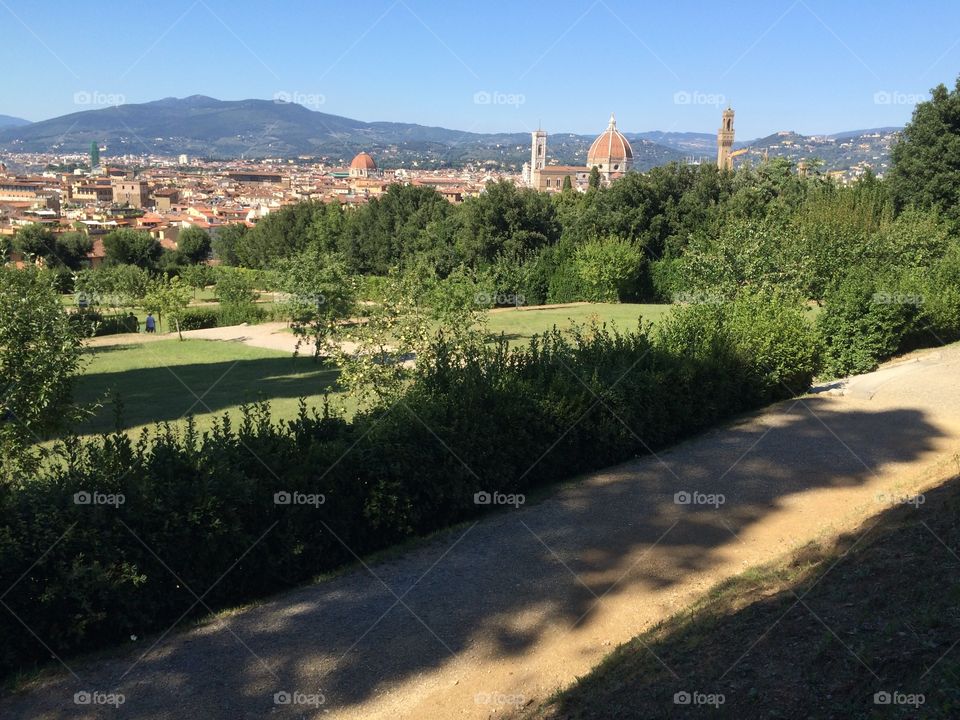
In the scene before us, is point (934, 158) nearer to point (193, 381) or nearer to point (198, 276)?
point (193, 381)

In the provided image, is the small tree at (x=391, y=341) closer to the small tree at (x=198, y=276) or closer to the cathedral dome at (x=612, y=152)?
the small tree at (x=198, y=276)

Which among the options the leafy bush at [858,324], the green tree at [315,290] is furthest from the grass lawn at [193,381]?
the leafy bush at [858,324]

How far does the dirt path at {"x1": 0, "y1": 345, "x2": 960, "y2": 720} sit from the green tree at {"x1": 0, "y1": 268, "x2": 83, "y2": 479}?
684 cm

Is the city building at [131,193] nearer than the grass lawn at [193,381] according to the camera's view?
No

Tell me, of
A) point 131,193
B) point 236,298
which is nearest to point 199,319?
point 236,298

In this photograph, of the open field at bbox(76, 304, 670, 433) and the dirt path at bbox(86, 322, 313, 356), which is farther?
the dirt path at bbox(86, 322, 313, 356)

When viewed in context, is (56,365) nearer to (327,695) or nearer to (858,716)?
(327,695)

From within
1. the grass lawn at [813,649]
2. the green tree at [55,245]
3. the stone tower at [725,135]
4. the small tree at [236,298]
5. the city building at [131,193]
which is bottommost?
the small tree at [236,298]

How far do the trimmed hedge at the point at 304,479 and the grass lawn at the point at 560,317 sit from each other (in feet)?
55.5

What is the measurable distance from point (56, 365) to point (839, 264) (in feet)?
70.8

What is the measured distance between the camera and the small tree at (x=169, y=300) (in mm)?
37781

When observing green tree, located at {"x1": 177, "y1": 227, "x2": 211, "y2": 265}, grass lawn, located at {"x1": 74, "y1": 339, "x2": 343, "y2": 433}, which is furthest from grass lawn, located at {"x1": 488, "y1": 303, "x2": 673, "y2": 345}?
green tree, located at {"x1": 177, "y1": 227, "x2": 211, "y2": 265}

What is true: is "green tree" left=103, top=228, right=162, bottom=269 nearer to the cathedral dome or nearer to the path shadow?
the path shadow

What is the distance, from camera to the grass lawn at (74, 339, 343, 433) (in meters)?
19.7
